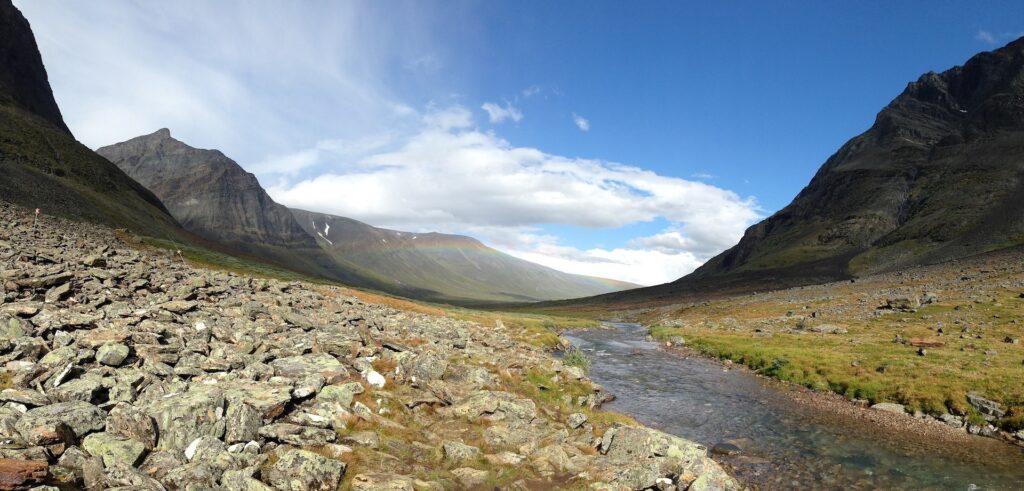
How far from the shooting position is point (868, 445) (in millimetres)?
26844

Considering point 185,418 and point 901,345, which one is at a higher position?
point 901,345

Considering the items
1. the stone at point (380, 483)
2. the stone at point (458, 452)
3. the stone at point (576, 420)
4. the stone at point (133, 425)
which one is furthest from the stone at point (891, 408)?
the stone at point (133, 425)

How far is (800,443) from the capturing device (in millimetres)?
27109

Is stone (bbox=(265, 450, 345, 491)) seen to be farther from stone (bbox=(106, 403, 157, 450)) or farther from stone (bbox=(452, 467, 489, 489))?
stone (bbox=(452, 467, 489, 489))

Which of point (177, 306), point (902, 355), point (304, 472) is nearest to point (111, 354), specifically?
point (304, 472)

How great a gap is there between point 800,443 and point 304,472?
1053 inches

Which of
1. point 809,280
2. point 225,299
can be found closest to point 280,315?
point 225,299

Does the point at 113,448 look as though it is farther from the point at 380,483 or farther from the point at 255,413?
the point at 380,483

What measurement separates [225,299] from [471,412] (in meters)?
23.7

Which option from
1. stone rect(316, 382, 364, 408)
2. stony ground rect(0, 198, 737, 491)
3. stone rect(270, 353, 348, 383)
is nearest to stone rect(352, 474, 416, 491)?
stony ground rect(0, 198, 737, 491)

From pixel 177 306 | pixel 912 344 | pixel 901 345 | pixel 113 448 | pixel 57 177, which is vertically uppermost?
pixel 57 177

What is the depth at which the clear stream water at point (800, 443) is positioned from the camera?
872 inches

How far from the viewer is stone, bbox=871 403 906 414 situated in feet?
108

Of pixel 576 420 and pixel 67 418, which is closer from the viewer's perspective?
pixel 67 418
